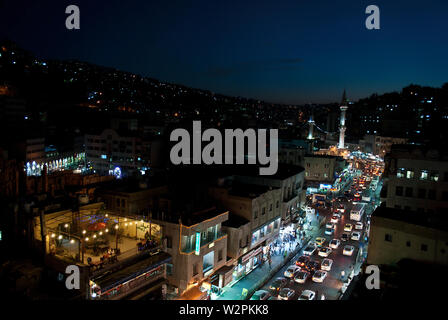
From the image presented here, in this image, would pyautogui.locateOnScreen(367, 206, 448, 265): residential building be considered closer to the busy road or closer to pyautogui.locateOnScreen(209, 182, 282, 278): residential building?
the busy road

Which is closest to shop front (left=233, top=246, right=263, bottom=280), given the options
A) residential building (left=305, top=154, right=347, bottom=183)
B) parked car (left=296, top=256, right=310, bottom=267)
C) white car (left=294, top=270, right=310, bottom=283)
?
parked car (left=296, top=256, right=310, bottom=267)

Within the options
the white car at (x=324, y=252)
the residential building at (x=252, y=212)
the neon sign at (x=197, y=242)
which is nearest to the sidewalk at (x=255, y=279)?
the residential building at (x=252, y=212)

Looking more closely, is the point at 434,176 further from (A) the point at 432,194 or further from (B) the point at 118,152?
(B) the point at 118,152

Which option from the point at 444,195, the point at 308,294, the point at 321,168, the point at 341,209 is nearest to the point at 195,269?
the point at 308,294

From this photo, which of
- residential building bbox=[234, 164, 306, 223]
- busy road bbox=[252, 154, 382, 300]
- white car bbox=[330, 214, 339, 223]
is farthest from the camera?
white car bbox=[330, 214, 339, 223]

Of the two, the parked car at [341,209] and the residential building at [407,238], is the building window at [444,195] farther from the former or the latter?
the parked car at [341,209]

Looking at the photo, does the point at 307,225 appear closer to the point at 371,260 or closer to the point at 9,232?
the point at 371,260

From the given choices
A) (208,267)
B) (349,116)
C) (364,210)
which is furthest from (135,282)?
(349,116)
